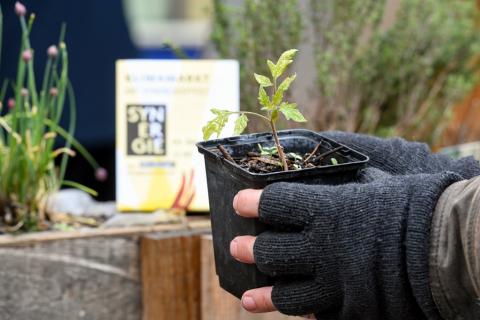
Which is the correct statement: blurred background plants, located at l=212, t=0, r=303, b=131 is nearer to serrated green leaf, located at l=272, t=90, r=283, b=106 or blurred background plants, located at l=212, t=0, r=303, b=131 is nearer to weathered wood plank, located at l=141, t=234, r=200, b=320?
weathered wood plank, located at l=141, t=234, r=200, b=320

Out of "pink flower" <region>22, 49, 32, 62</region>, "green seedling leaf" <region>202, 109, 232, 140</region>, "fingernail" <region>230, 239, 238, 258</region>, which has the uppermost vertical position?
"pink flower" <region>22, 49, 32, 62</region>

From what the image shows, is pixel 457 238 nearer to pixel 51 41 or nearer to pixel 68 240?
pixel 68 240

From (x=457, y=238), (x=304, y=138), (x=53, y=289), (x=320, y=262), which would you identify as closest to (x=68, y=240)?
(x=53, y=289)

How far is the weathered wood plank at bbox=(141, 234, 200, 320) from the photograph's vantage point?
181 centimetres

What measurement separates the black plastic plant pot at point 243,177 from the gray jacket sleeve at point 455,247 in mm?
148

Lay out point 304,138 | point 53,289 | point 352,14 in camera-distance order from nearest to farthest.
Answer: point 304,138 < point 53,289 < point 352,14

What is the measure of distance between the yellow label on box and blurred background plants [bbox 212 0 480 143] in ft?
0.87

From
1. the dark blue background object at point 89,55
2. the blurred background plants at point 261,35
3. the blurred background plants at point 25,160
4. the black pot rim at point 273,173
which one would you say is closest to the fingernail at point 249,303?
the black pot rim at point 273,173

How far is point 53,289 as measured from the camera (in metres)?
1.75

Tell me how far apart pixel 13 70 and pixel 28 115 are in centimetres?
124

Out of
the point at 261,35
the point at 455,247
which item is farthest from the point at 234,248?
the point at 261,35

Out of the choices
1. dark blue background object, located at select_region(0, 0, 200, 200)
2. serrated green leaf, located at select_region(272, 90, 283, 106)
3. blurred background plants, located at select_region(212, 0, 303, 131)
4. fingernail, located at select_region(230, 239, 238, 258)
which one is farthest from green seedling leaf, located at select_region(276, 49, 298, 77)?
dark blue background object, located at select_region(0, 0, 200, 200)

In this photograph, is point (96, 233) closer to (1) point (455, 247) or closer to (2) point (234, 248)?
(2) point (234, 248)

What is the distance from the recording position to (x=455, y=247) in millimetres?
1093
